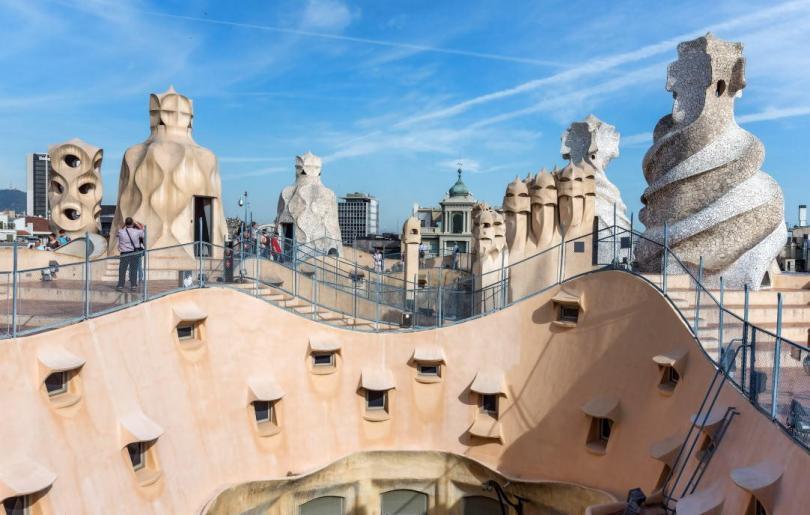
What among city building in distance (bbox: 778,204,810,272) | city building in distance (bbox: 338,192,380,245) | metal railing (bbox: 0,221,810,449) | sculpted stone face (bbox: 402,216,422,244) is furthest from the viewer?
city building in distance (bbox: 338,192,380,245)

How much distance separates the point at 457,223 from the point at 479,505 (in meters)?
35.9

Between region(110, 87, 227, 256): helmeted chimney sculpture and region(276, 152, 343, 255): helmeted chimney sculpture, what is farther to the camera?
region(276, 152, 343, 255): helmeted chimney sculpture

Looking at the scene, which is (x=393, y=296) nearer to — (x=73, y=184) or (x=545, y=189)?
(x=545, y=189)

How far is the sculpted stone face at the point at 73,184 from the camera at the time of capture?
18203 mm

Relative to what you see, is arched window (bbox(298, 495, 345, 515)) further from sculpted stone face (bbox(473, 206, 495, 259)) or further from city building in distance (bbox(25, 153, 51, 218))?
city building in distance (bbox(25, 153, 51, 218))

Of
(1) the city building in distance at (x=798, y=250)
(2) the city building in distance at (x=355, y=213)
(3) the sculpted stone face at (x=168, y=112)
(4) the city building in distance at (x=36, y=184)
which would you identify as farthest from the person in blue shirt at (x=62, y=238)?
(4) the city building in distance at (x=36, y=184)

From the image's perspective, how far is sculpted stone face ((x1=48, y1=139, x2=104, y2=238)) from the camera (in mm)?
18203

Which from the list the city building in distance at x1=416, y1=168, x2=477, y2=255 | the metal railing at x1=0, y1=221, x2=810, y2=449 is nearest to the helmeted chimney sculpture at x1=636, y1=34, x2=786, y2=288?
the metal railing at x1=0, y1=221, x2=810, y2=449

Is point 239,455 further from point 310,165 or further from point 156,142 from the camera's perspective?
point 310,165

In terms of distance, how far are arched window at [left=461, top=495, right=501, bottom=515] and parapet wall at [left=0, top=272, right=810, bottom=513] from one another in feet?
2.47

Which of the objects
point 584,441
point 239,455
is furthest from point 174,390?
point 584,441

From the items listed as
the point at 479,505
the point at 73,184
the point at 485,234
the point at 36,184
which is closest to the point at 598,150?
the point at 485,234

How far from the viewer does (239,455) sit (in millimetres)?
10805

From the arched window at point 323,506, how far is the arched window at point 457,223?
36.2 m
